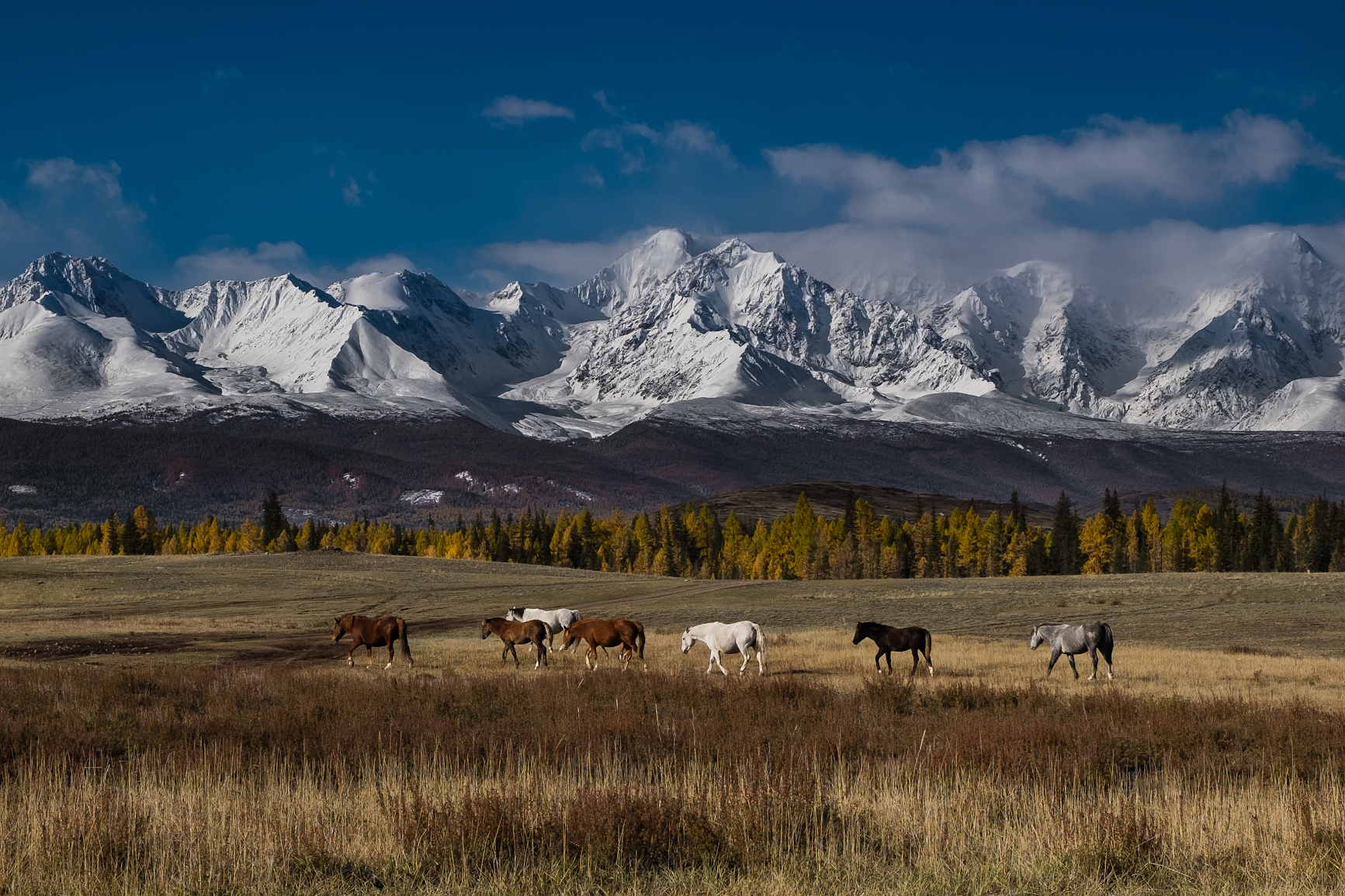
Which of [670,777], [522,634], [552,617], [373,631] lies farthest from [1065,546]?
[670,777]

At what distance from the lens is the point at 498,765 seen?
46.4 feet

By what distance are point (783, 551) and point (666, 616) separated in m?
83.4

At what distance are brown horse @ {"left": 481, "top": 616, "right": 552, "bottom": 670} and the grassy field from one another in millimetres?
766

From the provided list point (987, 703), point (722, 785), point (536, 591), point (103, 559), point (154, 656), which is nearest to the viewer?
point (722, 785)

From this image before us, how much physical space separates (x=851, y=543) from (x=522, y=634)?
104694 millimetres

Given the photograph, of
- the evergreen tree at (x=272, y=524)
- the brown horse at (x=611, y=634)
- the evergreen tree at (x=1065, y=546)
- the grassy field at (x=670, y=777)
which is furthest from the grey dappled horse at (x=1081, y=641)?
the evergreen tree at (x=272, y=524)

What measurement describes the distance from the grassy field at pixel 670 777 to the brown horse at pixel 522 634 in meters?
0.77

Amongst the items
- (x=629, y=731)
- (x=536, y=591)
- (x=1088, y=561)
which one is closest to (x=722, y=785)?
(x=629, y=731)

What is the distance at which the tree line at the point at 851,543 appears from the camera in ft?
413

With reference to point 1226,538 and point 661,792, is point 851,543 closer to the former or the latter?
point 1226,538

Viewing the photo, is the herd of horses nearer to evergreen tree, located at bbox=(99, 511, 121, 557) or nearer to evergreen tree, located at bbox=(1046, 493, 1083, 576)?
evergreen tree, located at bbox=(1046, 493, 1083, 576)

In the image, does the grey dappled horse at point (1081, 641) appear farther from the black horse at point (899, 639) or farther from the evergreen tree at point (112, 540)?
the evergreen tree at point (112, 540)

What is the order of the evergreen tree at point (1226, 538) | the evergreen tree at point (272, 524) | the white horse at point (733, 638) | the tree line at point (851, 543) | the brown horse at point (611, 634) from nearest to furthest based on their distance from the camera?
the white horse at point (733, 638) → the brown horse at point (611, 634) → the evergreen tree at point (1226, 538) → the tree line at point (851, 543) → the evergreen tree at point (272, 524)

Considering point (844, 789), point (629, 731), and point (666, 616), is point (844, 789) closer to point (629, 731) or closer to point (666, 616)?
point (629, 731)
